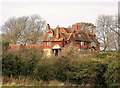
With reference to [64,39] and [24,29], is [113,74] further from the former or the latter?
[24,29]

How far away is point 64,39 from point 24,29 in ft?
27.5

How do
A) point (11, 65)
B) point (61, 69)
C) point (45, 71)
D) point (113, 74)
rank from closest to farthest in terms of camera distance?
point (113, 74), point (45, 71), point (61, 69), point (11, 65)

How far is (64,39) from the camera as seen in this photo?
141 feet

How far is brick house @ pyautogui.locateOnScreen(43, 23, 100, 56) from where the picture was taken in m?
43.2

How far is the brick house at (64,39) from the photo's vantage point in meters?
43.2

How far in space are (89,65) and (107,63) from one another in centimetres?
123

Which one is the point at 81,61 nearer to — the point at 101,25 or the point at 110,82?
the point at 110,82

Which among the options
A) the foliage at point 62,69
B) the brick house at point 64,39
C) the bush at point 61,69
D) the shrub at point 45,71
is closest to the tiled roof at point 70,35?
the brick house at point 64,39

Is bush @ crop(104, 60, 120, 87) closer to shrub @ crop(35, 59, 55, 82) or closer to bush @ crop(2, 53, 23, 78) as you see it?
shrub @ crop(35, 59, 55, 82)

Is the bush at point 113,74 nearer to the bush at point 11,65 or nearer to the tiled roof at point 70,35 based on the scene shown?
the bush at point 11,65

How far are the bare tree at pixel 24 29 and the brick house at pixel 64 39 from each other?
3.03 m

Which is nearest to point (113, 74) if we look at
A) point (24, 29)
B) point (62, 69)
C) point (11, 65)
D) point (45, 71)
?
point (62, 69)

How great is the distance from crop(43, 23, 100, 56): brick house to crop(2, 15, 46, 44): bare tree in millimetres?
3033

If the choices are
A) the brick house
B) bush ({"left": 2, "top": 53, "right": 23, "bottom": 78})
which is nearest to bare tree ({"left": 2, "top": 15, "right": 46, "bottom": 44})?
the brick house
